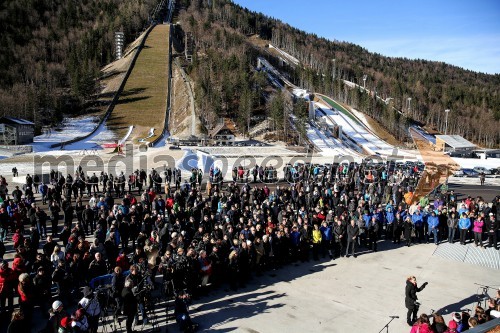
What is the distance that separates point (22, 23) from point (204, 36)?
55469mm

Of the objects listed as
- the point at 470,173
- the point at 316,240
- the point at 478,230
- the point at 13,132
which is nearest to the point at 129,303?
the point at 316,240

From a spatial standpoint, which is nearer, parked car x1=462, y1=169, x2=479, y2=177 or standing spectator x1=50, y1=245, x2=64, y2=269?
standing spectator x1=50, y1=245, x2=64, y2=269

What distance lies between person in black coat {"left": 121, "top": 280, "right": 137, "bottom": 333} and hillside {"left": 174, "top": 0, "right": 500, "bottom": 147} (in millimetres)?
55059

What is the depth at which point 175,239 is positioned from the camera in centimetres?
991

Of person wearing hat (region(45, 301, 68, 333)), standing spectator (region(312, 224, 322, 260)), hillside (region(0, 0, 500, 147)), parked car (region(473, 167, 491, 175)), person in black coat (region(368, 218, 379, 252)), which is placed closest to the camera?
person wearing hat (region(45, 301, 68, 333))

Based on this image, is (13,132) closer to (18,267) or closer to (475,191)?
(18,267)

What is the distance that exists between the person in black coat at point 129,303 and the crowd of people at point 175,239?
0.02 meters

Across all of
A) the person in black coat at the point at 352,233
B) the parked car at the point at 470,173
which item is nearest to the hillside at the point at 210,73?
the parked car at the point at 470,173

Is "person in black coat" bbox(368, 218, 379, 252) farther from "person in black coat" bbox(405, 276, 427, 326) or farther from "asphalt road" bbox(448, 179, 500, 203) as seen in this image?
"asphalt road" bbox(448, 179, 500, 203)

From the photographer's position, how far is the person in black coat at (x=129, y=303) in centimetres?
716

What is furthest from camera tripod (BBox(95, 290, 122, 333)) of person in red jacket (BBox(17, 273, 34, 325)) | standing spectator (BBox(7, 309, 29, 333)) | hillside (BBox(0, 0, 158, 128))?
hillside (BBox(0, 0, 158, 128))

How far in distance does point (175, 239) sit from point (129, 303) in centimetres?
283

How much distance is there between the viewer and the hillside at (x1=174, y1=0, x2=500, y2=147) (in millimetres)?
69438

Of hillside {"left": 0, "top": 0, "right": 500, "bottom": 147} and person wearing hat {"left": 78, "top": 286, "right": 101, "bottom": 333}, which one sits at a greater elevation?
hillside {"left": 0, "top": 0, "right": 500, "bottom": 147}
